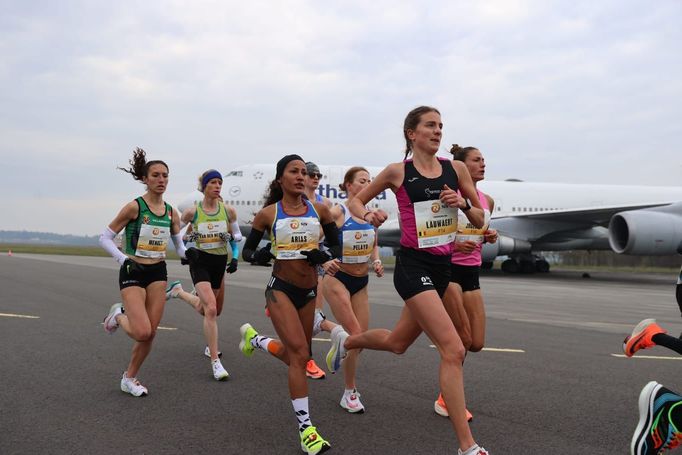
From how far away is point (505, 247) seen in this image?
22.5 meters

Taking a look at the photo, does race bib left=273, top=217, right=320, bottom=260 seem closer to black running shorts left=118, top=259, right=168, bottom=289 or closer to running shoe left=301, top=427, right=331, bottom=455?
running shoe left=301, top=427, right=331, bottom=455

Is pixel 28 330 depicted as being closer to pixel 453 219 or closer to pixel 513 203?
pixel 453 219

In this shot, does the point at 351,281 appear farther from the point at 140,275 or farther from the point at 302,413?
the point at 140,275

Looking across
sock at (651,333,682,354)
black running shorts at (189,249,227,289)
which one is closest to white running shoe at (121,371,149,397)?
black running shorts at (189,249,227,289)

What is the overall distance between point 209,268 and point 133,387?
1524 millimetres

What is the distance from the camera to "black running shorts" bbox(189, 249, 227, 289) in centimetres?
566

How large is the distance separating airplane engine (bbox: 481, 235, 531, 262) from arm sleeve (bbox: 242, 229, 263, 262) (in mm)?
18490

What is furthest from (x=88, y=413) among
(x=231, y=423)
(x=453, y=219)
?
(x=453, y=219)

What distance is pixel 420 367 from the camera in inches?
224

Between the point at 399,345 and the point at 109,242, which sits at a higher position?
the point at 109,242

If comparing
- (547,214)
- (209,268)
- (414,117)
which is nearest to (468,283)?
(414,117)

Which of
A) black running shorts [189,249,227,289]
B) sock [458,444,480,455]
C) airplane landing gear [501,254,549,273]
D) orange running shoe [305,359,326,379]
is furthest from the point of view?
airplane landing gear [501,254,549,273]

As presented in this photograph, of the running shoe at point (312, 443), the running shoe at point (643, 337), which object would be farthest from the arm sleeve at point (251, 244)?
the running shoe at point (643, 337)

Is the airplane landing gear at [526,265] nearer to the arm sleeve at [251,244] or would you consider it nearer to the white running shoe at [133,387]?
the white running shoe at [133,387]
